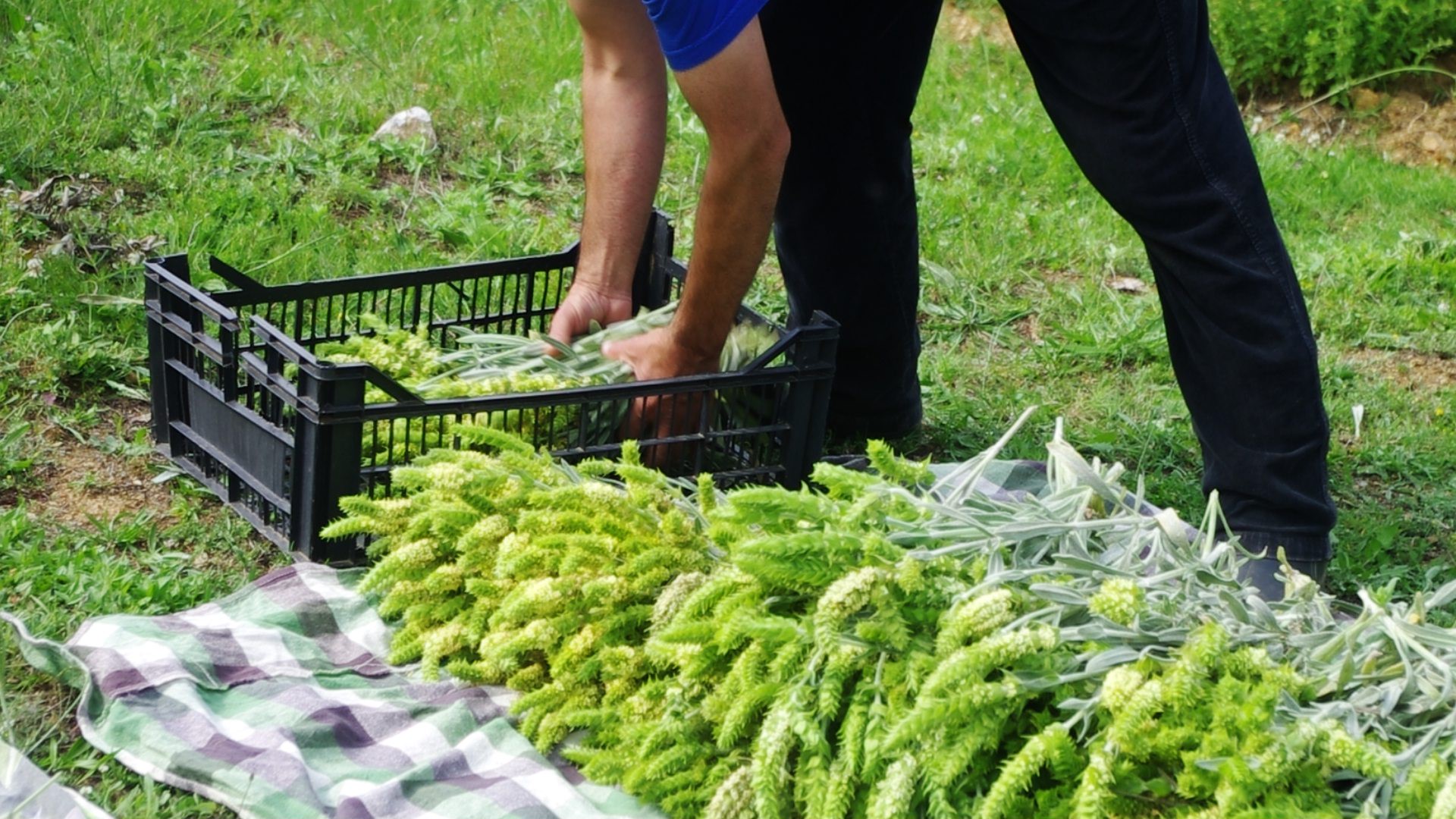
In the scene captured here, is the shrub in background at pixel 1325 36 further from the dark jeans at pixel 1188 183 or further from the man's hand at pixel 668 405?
the man's hand at pixel 668 405

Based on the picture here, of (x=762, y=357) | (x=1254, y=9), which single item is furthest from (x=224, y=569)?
(x=1254, y=9)

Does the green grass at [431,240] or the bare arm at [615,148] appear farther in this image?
the bare arm at [615,148]

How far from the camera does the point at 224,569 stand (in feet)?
8.68

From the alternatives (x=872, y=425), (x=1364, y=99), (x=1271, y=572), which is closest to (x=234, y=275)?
(x=872, y=425)

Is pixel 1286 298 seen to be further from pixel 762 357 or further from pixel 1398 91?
pixel 1398 91

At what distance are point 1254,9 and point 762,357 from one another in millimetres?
4612

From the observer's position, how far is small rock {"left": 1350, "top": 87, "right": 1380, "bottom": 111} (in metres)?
6.35

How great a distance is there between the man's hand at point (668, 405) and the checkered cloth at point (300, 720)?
1.98 ft

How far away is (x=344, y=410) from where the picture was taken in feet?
7.73

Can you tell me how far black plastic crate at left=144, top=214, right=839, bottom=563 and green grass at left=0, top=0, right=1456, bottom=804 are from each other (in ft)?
0.63

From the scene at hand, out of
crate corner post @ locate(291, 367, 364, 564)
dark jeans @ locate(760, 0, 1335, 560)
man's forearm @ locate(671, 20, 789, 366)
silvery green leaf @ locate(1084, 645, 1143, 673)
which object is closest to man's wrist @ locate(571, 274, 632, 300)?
man's forearm @ locate(671, 20, 789, 366)

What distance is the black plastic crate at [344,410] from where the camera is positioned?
7.93 feet

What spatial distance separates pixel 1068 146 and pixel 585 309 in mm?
1000

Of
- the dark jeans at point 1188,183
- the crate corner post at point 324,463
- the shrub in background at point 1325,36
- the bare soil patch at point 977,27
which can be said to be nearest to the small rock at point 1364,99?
the shrub in background at point 1325,36
